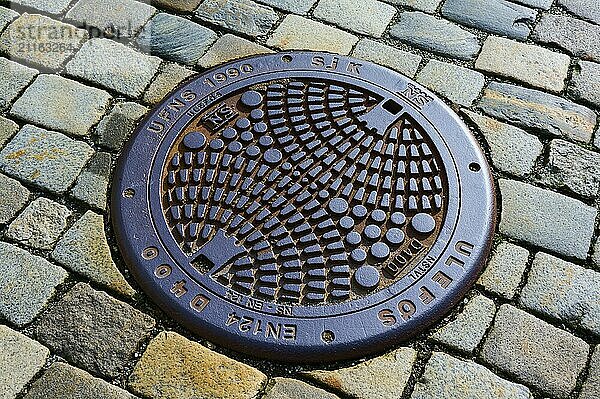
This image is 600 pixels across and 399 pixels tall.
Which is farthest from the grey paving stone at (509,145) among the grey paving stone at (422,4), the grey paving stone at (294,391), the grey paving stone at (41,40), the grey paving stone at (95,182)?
the grey paving stone at (41,40)

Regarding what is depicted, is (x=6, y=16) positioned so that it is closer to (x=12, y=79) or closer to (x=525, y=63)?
(x=12, y=79)

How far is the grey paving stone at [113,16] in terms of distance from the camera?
304cm

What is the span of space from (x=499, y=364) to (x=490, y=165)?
2.53 feet

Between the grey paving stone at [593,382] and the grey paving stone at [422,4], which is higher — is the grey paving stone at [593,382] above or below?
below

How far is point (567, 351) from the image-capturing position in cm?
214

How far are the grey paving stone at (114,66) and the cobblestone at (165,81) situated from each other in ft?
0.10

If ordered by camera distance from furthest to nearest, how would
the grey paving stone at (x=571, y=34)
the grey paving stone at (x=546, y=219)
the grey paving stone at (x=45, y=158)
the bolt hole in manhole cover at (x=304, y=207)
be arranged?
the grey paving stone at (x=571, y=34) → the grey paving stone at (x=45, y=158) → the grey paving stone at (x=546, y=219) → the bolt hole in manhole cover at (x=304, y=207)

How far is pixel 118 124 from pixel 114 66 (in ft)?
1.10

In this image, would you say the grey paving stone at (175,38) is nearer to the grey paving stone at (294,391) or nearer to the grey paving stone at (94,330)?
the grey paving stone at (94,330)

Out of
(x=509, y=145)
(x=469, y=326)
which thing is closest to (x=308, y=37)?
(x=509, y=145)

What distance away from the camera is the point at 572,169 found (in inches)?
103

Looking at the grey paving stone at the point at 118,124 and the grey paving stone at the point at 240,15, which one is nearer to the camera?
the grey paving stone at the point at 118,124

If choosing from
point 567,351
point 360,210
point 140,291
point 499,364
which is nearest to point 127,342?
point 140,291

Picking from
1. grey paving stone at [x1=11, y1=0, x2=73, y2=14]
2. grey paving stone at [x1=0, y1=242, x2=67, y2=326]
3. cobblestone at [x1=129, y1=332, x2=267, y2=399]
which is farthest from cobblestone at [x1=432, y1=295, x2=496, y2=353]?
grey paving stone at [x1=11, y1=0, x2=73, y2=14]
